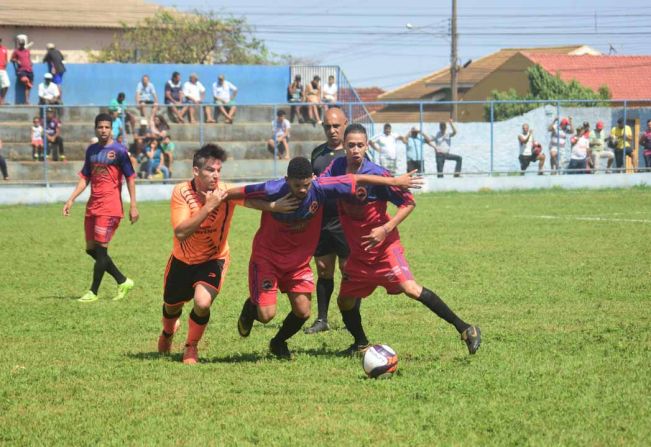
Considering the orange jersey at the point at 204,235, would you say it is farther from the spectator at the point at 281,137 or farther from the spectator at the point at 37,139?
the spectator at the point at 281,137

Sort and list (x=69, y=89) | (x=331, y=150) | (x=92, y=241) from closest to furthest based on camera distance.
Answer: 1. (x=331, y=150)
2. (x=92, y=241)
3. (x=69, y=89)

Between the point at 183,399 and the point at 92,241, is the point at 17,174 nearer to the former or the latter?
the point at 92,241

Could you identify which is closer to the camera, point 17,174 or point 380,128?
point 17,174

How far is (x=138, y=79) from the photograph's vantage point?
32.6 metres

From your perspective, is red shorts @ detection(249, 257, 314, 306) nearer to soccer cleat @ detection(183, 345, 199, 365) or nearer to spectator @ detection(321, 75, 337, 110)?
soccer cleat @ detection(183, 345, 199, 365)

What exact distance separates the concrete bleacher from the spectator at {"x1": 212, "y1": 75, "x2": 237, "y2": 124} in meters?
0.28

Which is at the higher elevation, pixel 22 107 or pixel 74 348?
pixel 22 107

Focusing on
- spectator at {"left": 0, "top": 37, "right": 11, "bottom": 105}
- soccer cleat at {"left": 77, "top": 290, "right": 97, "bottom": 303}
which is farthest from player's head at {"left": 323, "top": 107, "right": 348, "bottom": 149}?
spectator at {"left": 0, "top": 37, "right": 11, "bottom": 105}

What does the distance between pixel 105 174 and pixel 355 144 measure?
189 inches

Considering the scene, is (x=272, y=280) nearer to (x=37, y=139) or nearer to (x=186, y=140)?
(x=37, y=139)

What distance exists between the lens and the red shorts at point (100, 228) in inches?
447

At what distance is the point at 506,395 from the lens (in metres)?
6.17

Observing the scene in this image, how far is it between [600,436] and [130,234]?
1408 centimetres

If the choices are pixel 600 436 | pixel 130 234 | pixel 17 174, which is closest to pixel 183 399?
pixel 600 436
